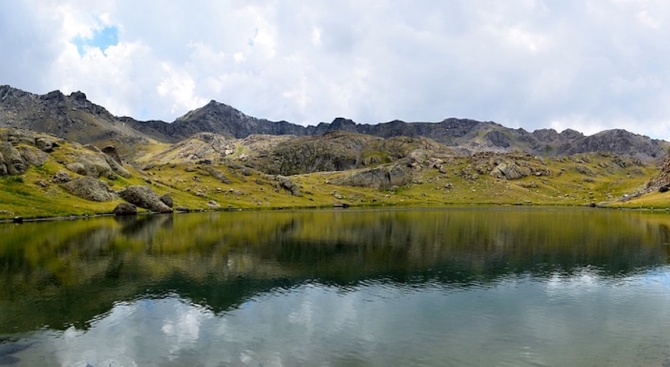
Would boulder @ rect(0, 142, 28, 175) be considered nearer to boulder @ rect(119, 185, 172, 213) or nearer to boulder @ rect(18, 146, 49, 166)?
boulder @ rect(18, 146, 49, 166)

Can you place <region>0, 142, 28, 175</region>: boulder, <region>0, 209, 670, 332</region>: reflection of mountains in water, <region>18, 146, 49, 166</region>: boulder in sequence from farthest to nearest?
1. <region>18, 146, 49, 166</region>: boulder
2. <region>0, 142, 28, 175</region>: boulder
3. <region>0, 209, 670, 332</region>: reflection of mountains in water

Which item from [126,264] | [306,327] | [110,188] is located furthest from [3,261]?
[110,188]

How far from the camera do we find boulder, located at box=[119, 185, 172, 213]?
182375mm

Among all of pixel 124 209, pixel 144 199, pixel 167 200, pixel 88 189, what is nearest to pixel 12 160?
pixel 88 189

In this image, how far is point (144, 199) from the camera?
18262 cm

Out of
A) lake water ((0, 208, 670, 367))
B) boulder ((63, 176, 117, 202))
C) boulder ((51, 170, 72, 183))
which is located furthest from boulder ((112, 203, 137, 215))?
lake water ((0, 208, 670, 367))

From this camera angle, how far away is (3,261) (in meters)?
68.5

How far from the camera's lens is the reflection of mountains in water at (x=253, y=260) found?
51.6 metres

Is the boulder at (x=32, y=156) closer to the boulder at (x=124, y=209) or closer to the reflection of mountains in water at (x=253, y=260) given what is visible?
the boulder at (x=124, y=209)

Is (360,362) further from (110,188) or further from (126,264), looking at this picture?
(110,188)

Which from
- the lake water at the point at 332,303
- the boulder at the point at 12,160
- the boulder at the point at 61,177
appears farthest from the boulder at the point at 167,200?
the lake water at the point at 332,303

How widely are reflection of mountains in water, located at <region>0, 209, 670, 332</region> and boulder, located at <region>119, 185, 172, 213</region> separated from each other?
209 ft

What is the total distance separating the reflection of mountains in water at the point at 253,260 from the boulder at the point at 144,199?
6359 cm

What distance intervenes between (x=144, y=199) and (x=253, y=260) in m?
127
